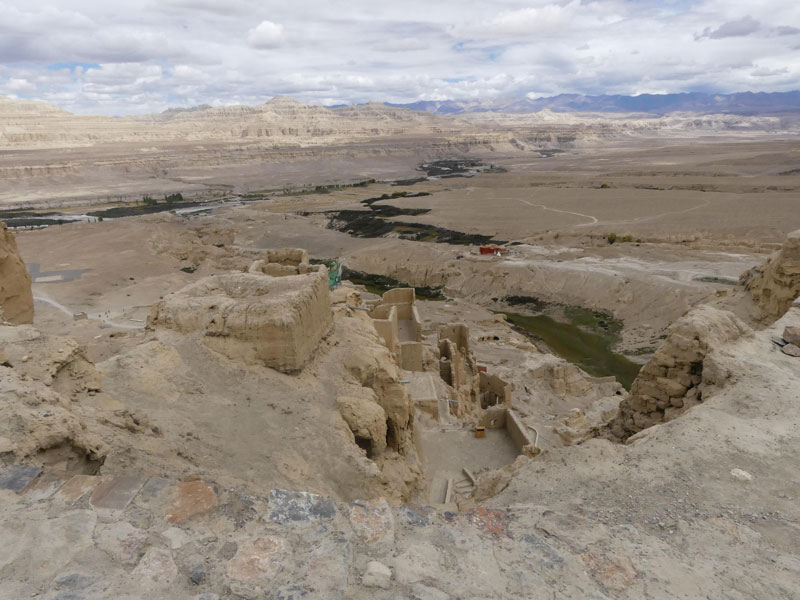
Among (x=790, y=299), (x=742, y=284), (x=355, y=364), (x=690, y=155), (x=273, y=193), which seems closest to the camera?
(x=355, y=364)

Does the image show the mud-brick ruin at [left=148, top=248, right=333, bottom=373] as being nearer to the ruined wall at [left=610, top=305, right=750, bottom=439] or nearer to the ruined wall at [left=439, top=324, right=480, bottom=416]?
the ruined wall at [left=610, top=305, right=750, bottom=439]

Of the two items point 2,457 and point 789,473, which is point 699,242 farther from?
point 2,457

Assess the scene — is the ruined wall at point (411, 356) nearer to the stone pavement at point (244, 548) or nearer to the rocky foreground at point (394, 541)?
the rocky foreground at point (394, 541)

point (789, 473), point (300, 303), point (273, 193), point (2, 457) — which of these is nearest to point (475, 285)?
point (300, 303)

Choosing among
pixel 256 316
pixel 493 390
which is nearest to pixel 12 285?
pixel 256 316

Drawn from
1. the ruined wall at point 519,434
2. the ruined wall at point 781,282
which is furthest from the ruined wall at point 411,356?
the ruined wall at point 781,282

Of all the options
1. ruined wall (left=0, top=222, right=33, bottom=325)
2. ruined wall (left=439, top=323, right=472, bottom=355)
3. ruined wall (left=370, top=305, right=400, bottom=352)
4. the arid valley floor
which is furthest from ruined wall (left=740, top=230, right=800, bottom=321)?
ruined wall (left=0, top=222, right=33, bottom=325)
